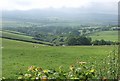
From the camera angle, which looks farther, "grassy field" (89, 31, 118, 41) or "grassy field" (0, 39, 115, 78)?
"grassy field" (89, 31, 118, 41)

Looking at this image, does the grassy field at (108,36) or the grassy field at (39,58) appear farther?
the grassy field at (108,36)

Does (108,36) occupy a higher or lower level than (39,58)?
lower

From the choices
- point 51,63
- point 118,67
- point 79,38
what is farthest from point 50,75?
point 79,38

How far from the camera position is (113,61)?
1191cm

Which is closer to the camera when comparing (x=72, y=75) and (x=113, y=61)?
(x=72, y=75)

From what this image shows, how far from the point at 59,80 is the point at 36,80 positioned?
0.55 meters

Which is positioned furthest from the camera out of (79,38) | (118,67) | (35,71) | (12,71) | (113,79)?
(79,38)

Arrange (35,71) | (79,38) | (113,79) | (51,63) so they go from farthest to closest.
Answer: (79,38), (51,63), (113,79), (35,71)

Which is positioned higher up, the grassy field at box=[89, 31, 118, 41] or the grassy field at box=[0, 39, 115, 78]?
the grassy field at box=[0, 39, 115, 78]

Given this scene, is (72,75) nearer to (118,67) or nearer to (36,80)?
(36,80)

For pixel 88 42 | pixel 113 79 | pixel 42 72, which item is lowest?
pixel 88 42

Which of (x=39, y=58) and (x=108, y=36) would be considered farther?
(x=108, y=36)

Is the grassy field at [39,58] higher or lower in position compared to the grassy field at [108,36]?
higher

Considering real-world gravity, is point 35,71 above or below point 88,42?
above
